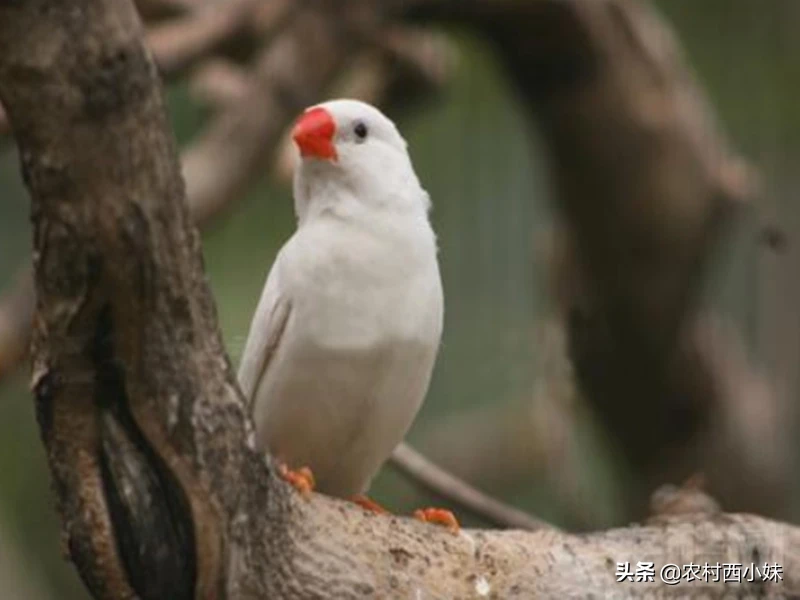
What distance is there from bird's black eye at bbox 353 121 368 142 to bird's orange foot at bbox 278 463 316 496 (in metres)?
0.52

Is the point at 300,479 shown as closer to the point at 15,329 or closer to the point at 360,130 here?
the point at 360,130

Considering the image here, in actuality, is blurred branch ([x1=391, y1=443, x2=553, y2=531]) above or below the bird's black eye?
above

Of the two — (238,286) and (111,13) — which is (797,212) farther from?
(111,13)

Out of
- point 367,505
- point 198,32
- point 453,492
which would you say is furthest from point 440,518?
point 198,32

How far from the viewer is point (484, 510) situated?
14.7 ft

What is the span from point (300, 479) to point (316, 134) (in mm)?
529

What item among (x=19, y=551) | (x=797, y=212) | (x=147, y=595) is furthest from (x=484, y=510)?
(x=797, y=212)

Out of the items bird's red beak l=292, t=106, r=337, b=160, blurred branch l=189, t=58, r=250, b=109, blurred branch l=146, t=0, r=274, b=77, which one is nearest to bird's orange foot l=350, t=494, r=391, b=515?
bird's red beak l=292, t=106, r=337, b=160

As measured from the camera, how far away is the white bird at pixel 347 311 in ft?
9.61

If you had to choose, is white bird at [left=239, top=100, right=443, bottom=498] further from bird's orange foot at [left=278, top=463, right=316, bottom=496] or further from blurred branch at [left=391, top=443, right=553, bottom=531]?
blurred branch at [left=391, top=443, right=553, bottom=531]

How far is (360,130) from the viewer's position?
3.12 m

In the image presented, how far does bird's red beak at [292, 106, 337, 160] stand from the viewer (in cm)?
304

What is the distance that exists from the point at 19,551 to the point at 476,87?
8.51 ft
